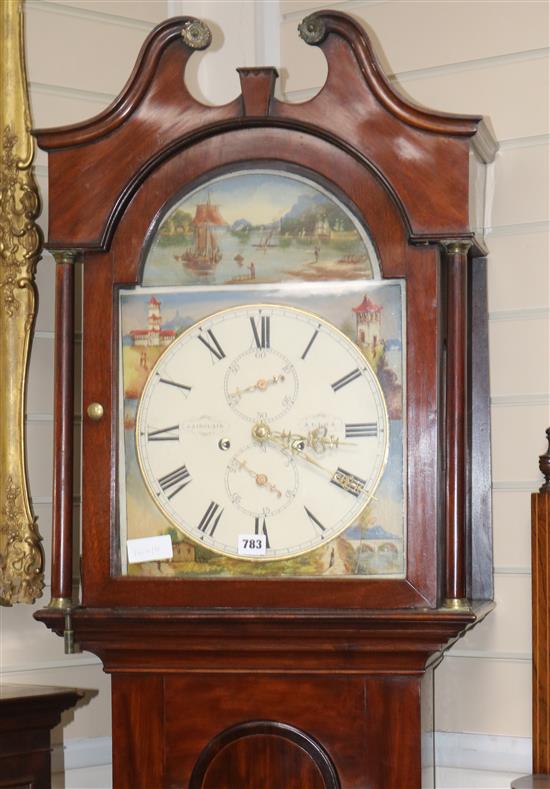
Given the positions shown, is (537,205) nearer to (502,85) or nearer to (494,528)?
(502,85)

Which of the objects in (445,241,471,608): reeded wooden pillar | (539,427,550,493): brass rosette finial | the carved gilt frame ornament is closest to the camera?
(445,241,471,608): reeded wooden pillar

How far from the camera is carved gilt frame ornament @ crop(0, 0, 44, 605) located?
2084 millimetres

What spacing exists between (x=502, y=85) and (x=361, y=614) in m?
0.96

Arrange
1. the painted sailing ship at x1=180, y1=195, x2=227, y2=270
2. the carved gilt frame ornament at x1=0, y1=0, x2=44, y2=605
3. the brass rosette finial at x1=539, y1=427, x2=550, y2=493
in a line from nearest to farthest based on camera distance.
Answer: the painted sailing ship at x1=180, y1=195, x2=227, y2=270 → the brass rosette finial at x1=539, y1=427, x2=550, y2=493 → the carved gilt frame ornament at x1=0, y1=0, x2=44, y2=605

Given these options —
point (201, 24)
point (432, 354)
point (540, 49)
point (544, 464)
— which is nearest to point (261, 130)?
point (201, 24)

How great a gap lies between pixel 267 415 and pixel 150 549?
266mm

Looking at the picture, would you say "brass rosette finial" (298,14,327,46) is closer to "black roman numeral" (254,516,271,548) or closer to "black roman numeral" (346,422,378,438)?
"black roman numeral" (346,422,378,438)

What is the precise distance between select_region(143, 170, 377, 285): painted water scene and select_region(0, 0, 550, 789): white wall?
0.39m

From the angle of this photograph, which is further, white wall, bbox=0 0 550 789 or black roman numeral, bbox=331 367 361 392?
white wall, bbox=0 0 550 789

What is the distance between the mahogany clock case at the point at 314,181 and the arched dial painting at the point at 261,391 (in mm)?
21

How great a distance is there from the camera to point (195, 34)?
1.79 metres

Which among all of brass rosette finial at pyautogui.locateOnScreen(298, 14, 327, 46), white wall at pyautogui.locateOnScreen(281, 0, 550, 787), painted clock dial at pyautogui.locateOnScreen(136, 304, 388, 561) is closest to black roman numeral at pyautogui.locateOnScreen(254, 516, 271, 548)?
painted clock dial at pyautogui.locateOnScreen(136, 304, 388, 561)

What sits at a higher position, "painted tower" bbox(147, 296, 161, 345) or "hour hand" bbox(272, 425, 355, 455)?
"painted tower" bbox(147, 296, 161, 345)

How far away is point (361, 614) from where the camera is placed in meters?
1.70
